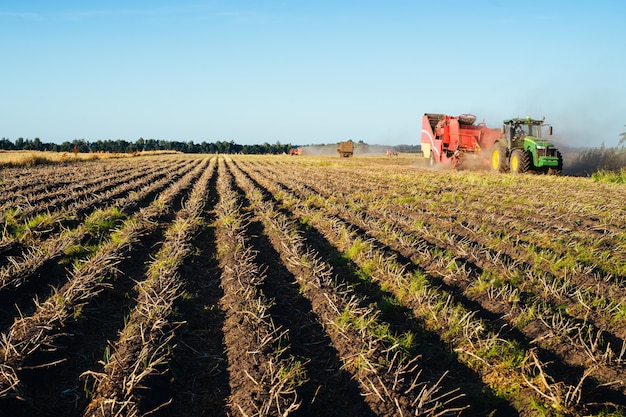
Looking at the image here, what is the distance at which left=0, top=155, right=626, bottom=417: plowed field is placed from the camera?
3023mm

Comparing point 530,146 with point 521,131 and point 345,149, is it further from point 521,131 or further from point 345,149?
point 345,149

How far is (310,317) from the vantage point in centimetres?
440

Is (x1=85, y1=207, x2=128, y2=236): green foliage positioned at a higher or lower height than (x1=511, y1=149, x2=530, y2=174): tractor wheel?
lower

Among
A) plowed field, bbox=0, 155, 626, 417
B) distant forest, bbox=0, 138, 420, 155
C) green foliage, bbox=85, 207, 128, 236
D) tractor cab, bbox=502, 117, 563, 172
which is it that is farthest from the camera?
distant forest, bbox=0, 138, 420, 155

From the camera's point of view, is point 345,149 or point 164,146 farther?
point 164,146

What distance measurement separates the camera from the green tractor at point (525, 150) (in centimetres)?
1805

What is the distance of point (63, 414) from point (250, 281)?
7.79 feet

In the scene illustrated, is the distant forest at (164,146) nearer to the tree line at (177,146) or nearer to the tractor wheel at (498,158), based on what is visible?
the tree line at (177,146)

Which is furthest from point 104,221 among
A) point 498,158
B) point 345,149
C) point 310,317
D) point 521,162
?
point 345,149

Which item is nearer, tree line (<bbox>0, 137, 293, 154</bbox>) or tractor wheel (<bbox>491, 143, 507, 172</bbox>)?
tractor wheel (<bbox>491, 143, 507, 172</bbox>)

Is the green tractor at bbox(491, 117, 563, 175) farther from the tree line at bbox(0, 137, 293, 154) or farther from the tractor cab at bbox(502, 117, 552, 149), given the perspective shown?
the tree line at bbox(0, 137, 293, 154)

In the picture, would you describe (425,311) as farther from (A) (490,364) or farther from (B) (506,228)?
(B) (506,228)

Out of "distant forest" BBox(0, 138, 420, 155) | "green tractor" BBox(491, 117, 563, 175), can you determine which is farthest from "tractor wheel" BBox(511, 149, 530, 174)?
"distant forest" BBox(0, 138, 420, 155)

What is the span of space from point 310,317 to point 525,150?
17343 mm
